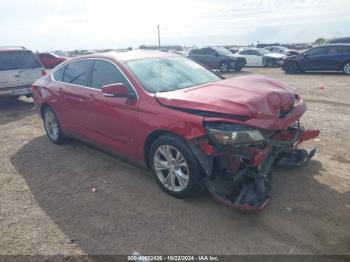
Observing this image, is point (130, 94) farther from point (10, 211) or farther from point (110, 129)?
point (10, 211)

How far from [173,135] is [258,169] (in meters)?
1.03

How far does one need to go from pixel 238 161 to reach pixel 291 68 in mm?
15607

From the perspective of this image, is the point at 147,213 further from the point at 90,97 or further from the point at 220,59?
the point at 220,59

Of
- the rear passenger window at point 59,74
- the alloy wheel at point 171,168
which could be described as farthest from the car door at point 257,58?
the alloy wheel at point 171,168

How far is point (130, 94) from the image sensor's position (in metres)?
4.29

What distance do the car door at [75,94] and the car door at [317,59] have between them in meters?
14.3

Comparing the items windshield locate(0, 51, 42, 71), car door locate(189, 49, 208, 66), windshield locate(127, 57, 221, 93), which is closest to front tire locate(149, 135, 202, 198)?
windshield locate(127, 57, 221, 93)

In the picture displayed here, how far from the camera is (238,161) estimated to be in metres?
3.58

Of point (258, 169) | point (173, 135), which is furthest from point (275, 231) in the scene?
point (173, 135)

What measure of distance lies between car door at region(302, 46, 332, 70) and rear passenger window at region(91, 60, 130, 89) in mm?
14440

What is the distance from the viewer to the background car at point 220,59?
1992 cm

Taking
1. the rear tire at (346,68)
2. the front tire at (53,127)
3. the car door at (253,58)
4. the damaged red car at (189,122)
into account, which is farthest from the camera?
the car door at (253,58)

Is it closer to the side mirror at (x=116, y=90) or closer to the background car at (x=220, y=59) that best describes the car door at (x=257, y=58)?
the background car at (x=220, y=59)

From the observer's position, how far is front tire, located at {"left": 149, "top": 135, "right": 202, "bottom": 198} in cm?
372
